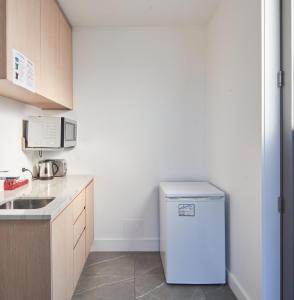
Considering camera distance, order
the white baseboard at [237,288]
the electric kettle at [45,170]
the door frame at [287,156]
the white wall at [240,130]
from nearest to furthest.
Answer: the door frame at [287,156] < the white wall at [240,130] < the white baseboard at [237,288] < the electric kettle at [45,170]

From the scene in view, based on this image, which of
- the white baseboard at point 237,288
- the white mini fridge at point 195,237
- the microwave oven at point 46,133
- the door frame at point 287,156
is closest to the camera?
the door frame at point 287,156

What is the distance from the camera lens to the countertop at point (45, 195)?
1.42 metres

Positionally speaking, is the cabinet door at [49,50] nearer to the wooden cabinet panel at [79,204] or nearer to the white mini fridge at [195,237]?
the wooden cabinet panel at [79,204]

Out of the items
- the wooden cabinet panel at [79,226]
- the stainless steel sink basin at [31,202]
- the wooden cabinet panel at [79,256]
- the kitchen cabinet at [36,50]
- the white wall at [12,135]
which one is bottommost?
the wooden cabinet panel at [79,256]

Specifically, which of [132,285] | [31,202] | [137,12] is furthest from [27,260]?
[137,12]

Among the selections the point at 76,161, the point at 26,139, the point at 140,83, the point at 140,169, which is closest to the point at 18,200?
the point at 26,139

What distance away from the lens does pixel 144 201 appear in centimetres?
312

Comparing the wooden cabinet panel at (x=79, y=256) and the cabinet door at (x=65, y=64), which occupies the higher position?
the cabinet door at (x=65, y=64)

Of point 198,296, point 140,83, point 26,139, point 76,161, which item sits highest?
point 140,83

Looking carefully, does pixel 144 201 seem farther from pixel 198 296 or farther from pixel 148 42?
pixel 148 42

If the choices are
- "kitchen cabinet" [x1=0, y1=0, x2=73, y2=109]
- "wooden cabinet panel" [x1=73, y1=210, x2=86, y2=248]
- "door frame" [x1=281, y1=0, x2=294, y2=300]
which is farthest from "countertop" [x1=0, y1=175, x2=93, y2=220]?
"door frame" [x1=281, y1=0, x2=294, y2=300]

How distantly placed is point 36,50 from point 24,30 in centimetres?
22

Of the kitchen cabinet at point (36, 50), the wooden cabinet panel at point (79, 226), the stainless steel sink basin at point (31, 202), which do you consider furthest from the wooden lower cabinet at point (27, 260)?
the kitchen cabinet at point (36, 50)

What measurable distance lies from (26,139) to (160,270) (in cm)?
178
